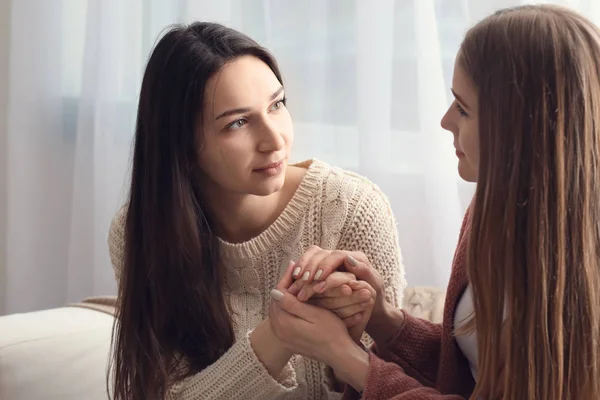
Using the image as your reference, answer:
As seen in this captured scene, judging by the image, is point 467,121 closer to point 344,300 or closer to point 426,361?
point 344,300

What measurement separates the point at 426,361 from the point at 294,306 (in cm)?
25

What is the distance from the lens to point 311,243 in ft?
4.68

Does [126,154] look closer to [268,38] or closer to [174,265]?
[268,38]

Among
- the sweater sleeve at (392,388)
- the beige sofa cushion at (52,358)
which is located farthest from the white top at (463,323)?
the beige sofa cushion at (52,358)

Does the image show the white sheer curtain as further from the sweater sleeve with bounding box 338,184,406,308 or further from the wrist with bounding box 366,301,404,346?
the wrist with bounding box 366,301,404,346

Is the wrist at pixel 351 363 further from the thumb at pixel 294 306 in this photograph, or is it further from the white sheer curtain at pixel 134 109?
the white sheer curtain at pixel 134 109

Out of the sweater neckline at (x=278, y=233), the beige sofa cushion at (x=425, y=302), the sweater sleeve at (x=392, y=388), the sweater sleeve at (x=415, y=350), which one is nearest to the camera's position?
the sweater sleeve at (x=392, y=388)

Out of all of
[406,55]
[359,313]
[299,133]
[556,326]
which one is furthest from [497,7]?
[556,326]

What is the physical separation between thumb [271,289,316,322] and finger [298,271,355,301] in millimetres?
12

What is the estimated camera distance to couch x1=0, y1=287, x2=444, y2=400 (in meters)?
1.49

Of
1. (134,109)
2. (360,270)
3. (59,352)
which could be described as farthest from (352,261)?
(134,109)

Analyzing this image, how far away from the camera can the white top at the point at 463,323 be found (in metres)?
1.22

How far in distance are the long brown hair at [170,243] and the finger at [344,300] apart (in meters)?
0.22

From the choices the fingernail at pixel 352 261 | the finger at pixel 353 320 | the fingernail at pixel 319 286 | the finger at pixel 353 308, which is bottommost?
the finger at pixel 353 320
